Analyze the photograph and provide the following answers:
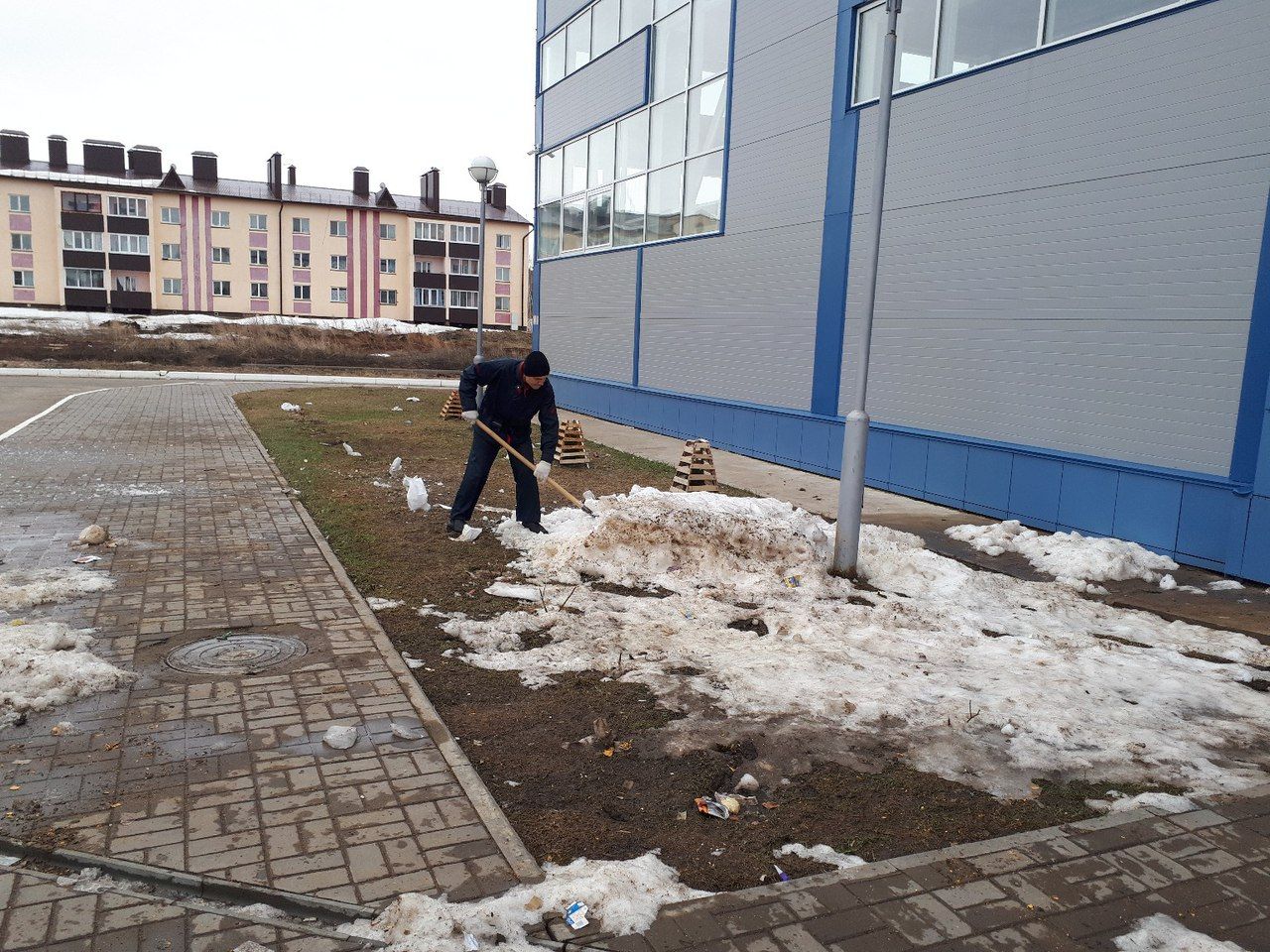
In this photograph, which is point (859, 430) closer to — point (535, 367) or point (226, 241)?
point (535, 367)

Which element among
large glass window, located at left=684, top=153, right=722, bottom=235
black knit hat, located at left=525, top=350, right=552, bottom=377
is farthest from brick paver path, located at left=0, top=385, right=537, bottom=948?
large glass window, located at left=684, top=153, right=722, bottom=235

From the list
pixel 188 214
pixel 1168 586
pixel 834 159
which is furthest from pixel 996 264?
pixel 188 214

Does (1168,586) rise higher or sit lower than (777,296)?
lower

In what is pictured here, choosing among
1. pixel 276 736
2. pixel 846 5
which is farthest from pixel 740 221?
pixel 276 736

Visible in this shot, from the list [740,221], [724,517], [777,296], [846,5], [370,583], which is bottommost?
[370,583]

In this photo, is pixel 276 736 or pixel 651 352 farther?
pixel 651 352

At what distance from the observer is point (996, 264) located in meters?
10.7

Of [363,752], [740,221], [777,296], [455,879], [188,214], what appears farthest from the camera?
[188,214]

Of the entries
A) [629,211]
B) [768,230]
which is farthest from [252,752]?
[629,211]

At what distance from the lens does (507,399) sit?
8.66 meters

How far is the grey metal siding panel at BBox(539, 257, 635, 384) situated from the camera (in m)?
19.8

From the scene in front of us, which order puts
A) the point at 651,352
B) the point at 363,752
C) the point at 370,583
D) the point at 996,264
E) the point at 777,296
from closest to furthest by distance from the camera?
the point at 363,752, the point at 370,583, the point at 996,264, the point at 777,296, the point at 651,352

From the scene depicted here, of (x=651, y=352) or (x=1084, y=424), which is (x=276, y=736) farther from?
(x=651, y=352)

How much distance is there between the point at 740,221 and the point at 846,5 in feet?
12.2
